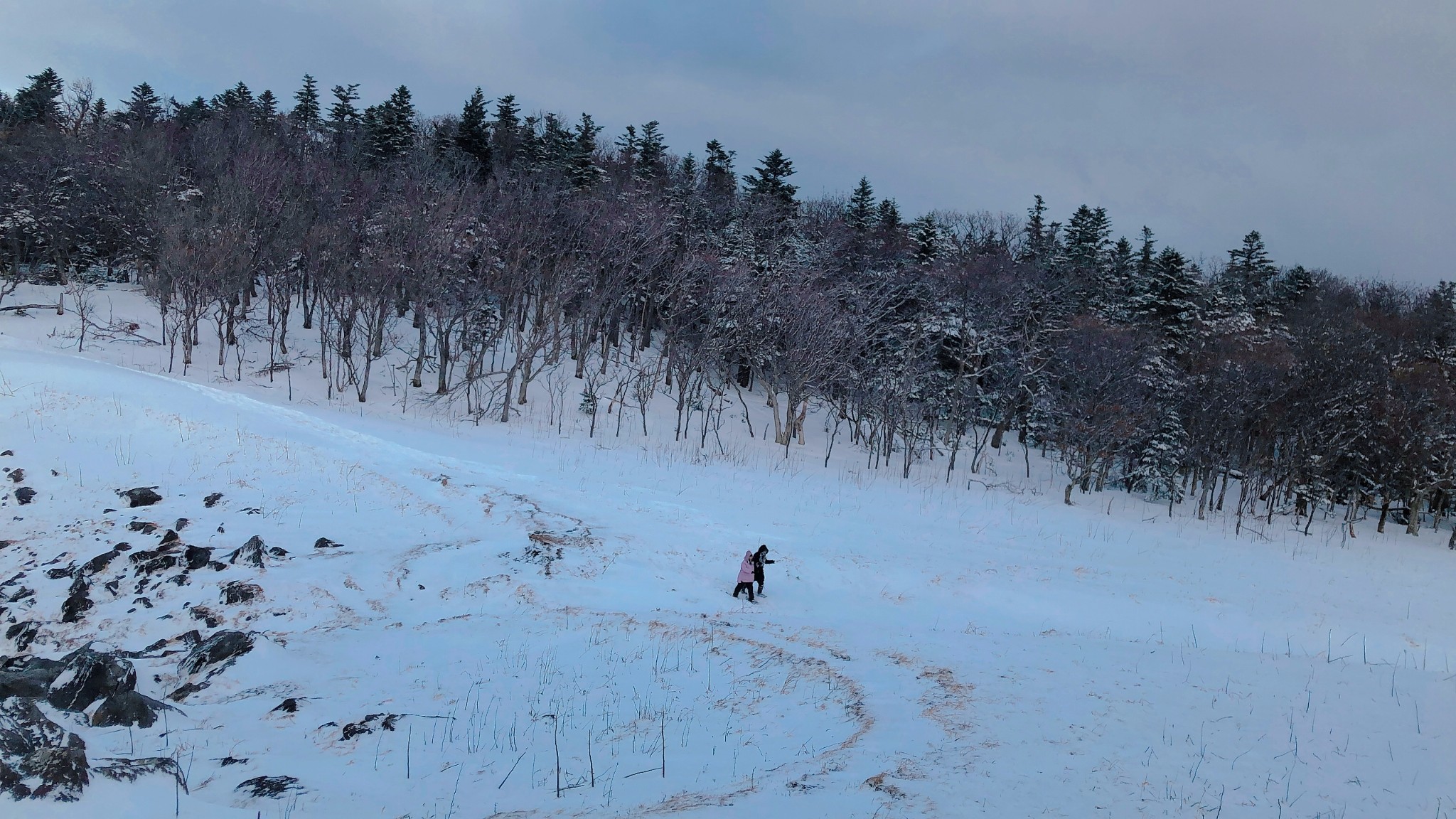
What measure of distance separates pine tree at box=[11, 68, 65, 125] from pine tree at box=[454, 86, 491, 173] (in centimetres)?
2880

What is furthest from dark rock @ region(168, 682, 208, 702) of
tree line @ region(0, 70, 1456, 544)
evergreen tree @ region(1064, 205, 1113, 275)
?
evergreen tree @ region(1064, 205, 1113, 275)

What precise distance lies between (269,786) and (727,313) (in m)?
34.6

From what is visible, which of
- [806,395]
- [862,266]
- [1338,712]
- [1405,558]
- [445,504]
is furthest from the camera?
[862,266]

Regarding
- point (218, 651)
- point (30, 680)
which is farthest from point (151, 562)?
point (30, 680)

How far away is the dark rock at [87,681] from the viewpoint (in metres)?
9.01

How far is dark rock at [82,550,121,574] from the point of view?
13.5m

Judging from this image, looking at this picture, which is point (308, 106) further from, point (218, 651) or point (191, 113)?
point (218, 651)

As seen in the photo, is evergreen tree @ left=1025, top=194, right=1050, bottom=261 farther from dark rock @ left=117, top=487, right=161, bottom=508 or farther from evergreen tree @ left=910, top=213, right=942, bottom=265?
dark rock @ left=117, top=487, right=161, bottom=508

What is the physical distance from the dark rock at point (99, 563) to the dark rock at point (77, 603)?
365mm

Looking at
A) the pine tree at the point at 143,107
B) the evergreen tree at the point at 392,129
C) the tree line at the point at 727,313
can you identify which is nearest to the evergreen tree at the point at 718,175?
the tree line at the point at 727,313

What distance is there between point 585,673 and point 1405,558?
31.0 meters

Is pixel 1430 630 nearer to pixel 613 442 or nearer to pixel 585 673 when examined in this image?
pixel 585 673

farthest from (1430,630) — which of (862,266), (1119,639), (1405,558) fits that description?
(862,266)

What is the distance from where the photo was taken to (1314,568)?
21.7 meters
